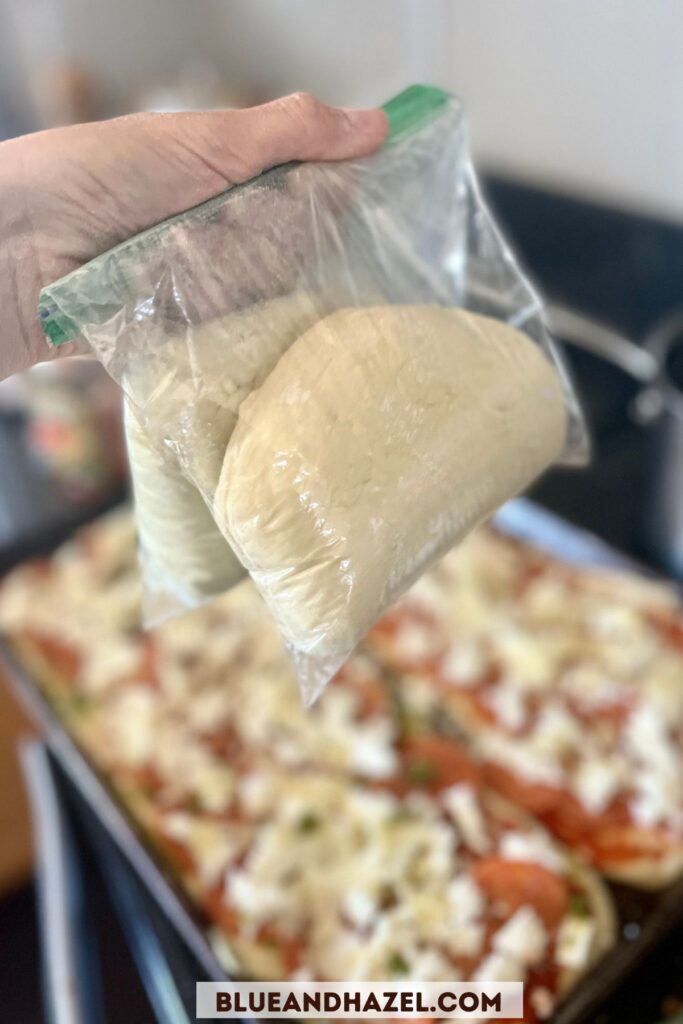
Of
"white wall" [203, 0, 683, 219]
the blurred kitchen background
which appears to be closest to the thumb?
the blurred kitchen background

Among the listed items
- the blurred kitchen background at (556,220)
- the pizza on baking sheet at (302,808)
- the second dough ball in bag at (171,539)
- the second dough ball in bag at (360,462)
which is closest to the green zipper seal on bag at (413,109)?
the second dough ball in bag at (360,462)

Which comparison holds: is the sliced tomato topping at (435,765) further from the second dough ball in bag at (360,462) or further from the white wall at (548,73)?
the white wall at (548,73)

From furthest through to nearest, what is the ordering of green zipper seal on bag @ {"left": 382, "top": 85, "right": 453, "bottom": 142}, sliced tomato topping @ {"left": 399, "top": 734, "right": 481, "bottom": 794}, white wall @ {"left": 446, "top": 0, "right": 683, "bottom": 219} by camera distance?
white wall @ {"left": 446, "top": 0, "right": 683, "bottom": 219} < sliced tomato topping @ {"left": 399, "top": 734, "right": 481, "bottom": 794} < green zipper seal on bag @ {"left": 382, "top": 85, "right": 453, "bottom": 142}

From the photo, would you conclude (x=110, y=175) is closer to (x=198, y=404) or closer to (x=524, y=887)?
(x=198, y=404)

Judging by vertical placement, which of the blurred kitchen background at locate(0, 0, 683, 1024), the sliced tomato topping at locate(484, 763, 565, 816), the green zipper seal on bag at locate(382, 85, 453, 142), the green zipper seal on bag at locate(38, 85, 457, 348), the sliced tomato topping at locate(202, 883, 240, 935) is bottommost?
the sliced tomato topping at locate(484, 763, 565, 816)

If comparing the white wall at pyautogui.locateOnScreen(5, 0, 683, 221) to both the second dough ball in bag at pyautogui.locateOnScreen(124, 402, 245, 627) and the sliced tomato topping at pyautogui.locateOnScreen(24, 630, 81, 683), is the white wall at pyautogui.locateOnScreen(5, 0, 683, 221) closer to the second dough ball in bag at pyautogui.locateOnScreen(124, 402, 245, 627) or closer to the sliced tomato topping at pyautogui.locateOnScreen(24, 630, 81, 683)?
the second dough ball in bag at pyautogui.locateOnScreen(124, 402, 245, 627)

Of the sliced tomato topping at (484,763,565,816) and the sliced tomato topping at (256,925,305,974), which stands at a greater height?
the sliced tomato topping at (256,925,305,974)

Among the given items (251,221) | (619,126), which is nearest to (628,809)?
(251,221)

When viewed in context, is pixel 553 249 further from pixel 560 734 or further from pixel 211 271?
pixel 211 271
